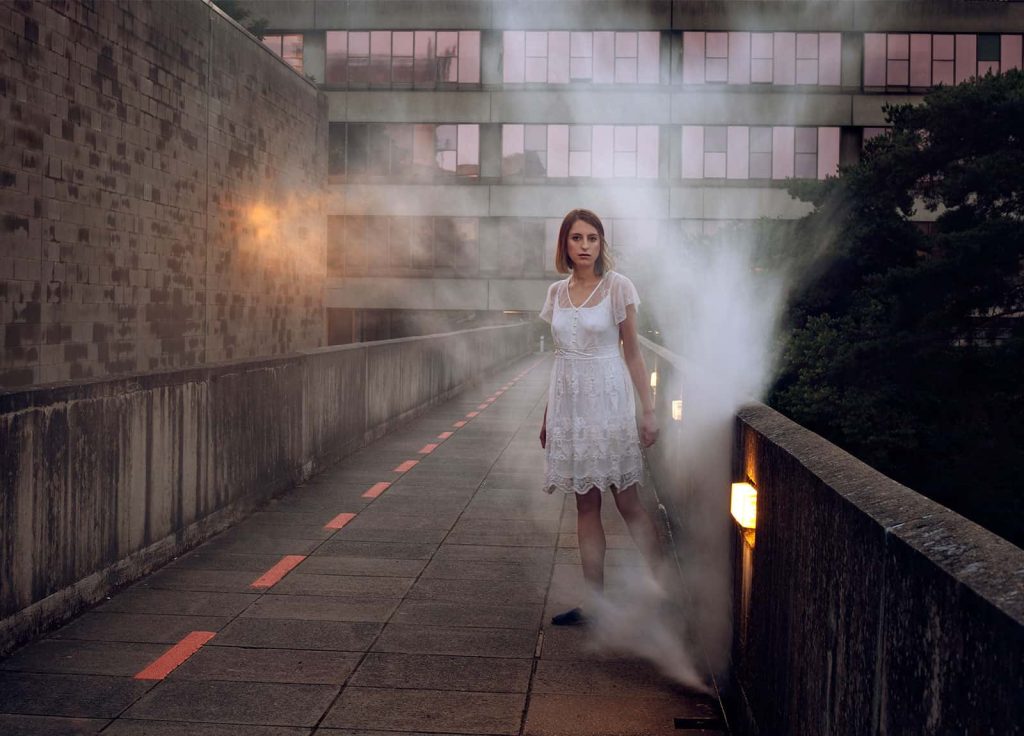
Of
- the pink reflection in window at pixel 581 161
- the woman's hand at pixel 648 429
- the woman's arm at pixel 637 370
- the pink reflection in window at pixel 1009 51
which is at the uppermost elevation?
the pink reflection in window at pixel 1009 51

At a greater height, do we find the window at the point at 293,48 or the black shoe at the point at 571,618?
the window at the point at 293,48

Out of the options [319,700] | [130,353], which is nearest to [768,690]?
[319,700]

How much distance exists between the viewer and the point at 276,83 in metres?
25.0

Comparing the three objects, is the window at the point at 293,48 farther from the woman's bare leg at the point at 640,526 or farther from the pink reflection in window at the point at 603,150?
the woman's bare leg at the point at 640,526

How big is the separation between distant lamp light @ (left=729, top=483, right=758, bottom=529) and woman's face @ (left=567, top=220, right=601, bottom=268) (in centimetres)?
144

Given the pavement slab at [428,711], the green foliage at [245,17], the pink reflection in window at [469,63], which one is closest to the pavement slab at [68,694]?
the pavement slab at [428,711]

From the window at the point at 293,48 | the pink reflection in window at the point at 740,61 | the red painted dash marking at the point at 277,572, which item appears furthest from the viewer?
the window at the point at 293,48

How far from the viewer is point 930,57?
47.3 m

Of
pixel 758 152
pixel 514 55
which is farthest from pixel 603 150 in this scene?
pixel 758 152

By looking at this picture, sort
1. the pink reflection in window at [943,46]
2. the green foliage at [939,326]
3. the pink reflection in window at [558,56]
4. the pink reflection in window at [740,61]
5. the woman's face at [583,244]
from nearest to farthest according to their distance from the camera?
the woman's face at [583,244], the green foliage at [939,326], the pink reflection in window at [943,46], the pink reflection in window at [740,61], the pink reflection in window at [558,56]

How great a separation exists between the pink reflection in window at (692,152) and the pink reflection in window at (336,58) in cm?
1352

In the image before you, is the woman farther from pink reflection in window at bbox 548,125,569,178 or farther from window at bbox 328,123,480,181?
window at bbox 328,123,480,181

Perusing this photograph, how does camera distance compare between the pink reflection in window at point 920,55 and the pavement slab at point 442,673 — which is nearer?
the pavement slab at point 442,673

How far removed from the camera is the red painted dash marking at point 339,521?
834 cm
